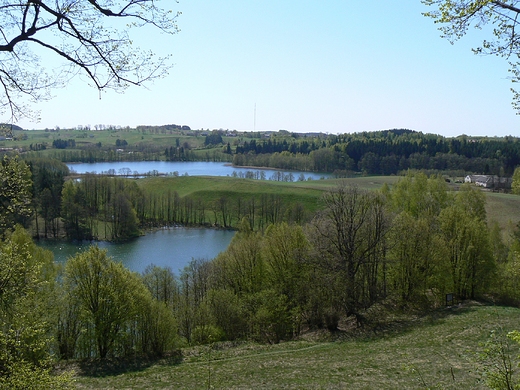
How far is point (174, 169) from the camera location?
164m

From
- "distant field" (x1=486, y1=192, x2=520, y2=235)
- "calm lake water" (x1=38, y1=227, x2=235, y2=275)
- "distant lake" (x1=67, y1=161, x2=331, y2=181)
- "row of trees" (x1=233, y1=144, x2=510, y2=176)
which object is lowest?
"calm lake water" (x1=38, y1=227, x2=235, y2=275)

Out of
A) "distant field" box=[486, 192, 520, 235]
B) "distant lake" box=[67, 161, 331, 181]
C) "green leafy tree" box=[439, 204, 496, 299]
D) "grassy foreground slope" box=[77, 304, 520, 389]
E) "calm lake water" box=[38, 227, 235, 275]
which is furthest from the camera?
"distant lake" box=[67, 161, 331, 181]

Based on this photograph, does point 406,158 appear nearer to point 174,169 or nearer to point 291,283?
point 174,169

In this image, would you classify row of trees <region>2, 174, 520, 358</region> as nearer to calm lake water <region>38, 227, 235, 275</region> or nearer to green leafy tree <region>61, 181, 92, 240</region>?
calm lake water <region>38, 227, 235, 275</region>

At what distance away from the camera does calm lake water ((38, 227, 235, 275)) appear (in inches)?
1994

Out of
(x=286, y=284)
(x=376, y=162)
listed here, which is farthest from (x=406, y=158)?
(x=286, y=284)

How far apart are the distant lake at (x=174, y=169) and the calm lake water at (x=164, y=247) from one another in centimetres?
6194

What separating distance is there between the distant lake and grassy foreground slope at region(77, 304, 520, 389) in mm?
108471

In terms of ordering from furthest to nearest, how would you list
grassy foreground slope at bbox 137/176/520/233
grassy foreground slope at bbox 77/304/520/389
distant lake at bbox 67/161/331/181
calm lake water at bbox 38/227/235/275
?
distant lake at bbox 67/161/331/181 → grassy foreground slope at bbox 137/176/520/233 → calm lake water at bbox 38/227/235/275 → grassy foreground slope at bbox 77/304/520/389

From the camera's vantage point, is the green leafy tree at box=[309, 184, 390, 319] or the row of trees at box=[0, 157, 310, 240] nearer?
the green leafy tree at box=[309, 184, 390, 319]

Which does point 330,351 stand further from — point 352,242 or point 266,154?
point 266,154

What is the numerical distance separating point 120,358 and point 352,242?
47.2 feet

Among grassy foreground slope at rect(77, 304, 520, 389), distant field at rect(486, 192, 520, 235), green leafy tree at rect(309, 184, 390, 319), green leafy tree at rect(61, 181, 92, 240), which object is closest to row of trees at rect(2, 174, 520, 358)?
green leafy tree at rect(309, 184, 390, 319)

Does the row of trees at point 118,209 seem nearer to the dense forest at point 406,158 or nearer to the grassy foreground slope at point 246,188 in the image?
the grassy foreground slope at point 246,188
